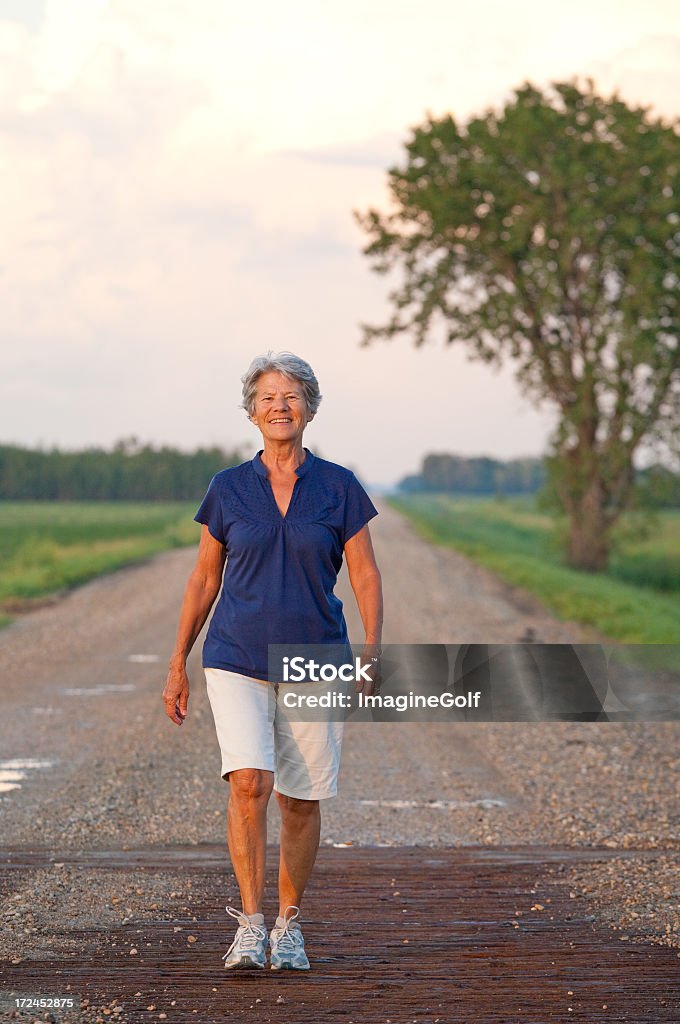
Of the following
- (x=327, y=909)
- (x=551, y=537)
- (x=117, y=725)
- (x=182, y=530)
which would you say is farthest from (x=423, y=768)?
(x=182, y=530)

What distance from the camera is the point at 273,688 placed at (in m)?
4.73

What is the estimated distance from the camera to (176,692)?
16.1 feet

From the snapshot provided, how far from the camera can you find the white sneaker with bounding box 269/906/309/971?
186 inches

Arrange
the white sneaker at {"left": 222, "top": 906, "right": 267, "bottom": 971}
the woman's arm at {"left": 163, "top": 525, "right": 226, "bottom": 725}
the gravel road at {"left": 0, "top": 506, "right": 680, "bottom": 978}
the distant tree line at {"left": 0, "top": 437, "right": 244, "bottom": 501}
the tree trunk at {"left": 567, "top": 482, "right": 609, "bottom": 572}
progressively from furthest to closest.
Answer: the distant tree line at {"left": 0, "top": 437, "right": 244, "bottom": 501} < the tree trunk at {"left": 567, "top": 482, "right": 609, "bottom": 572} < the gravel road at {"left": 0, "top": 506, "right": 680, "bottom": 978} < the woman's arm at {"left": 163, "top": 525, "right": 226, "bottom": 725} < the white sneaker at {"left": 222, "top": 906, "right": 267, "bottom": 971}

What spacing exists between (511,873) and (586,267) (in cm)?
2929

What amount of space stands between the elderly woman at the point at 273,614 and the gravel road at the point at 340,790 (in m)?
0.92

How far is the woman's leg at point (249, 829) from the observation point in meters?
4.68

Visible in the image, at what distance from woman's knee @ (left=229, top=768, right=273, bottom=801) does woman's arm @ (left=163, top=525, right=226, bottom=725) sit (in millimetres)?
329

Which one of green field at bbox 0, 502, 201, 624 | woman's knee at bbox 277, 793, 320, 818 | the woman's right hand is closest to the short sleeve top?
the woman's right hand

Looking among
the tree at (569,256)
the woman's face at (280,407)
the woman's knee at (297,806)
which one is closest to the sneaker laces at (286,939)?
the woman's knee at (297,806)

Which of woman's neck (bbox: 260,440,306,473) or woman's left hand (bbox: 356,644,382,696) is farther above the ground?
woman's neck (bbox: 260,440,306,473)

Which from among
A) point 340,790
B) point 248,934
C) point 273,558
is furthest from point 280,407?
point 340,790

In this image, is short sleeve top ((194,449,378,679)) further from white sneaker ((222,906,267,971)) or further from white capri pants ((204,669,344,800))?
white sneaker ((222,906,267,971))

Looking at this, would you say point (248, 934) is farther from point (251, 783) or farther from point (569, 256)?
point (569, 256)
